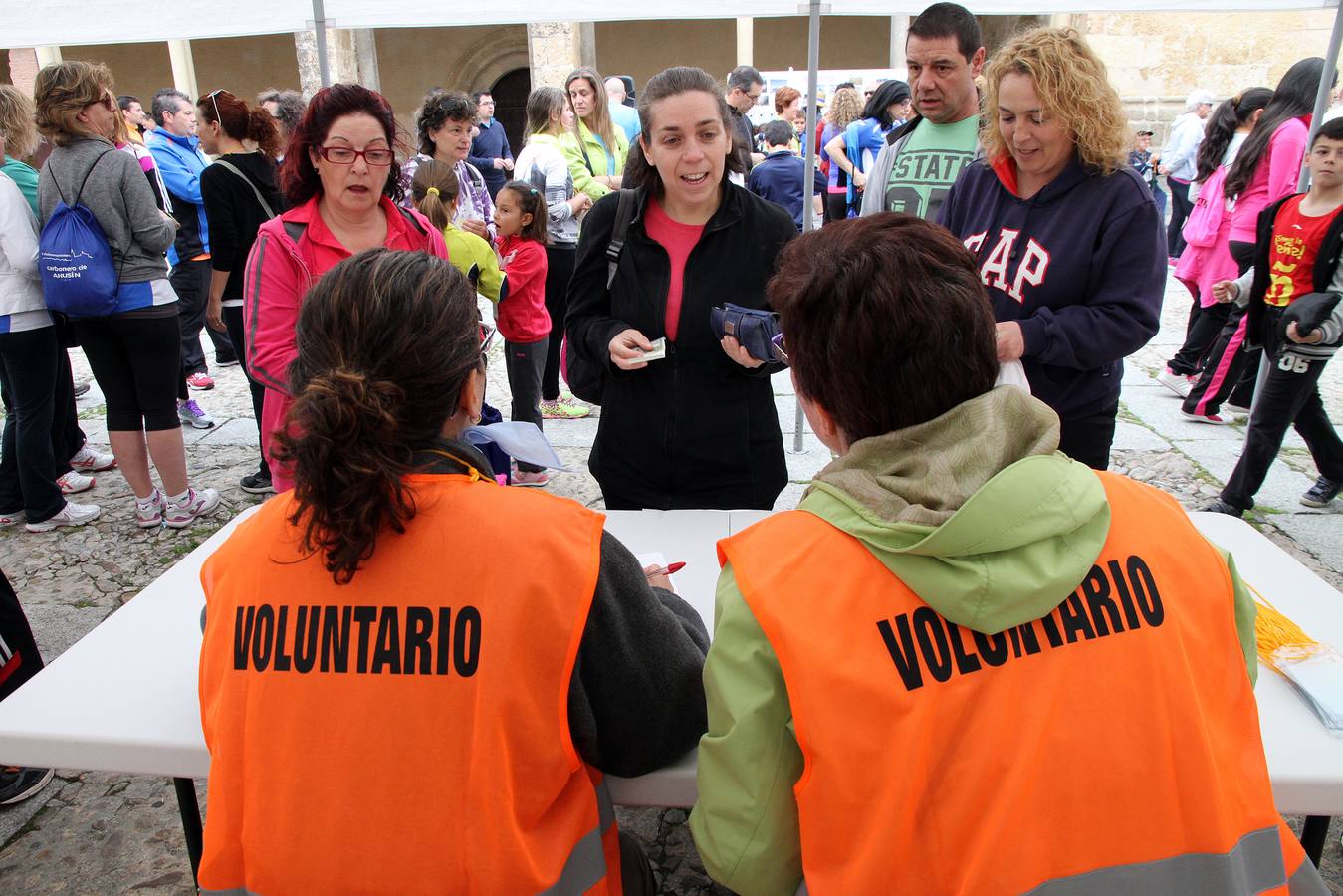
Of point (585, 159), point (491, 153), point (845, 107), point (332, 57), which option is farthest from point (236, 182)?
point (332, 57)

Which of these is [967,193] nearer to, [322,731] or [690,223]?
[690,223]

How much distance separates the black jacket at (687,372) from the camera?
2.19 metres

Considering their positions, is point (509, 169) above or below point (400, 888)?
above

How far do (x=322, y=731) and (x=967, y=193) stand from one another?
79.5 inches

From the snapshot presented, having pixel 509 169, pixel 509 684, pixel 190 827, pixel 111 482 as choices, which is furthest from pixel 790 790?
pixel 509 169

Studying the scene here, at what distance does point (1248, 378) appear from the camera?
4566 mm

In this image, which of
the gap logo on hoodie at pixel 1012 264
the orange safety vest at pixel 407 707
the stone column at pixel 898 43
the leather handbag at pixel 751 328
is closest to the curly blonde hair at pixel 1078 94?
the gap logo on hoodie at pixel 1012 264

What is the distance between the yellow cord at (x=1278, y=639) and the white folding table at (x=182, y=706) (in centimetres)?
3

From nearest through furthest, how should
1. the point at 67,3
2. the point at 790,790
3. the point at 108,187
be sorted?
the point at 790,790
the point at 108,187
the point at 67,3

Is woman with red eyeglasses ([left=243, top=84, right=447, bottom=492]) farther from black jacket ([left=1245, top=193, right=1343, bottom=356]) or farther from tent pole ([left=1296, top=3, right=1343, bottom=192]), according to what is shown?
tent pole ([left=1296, top=3, right=1343, bottom=192])

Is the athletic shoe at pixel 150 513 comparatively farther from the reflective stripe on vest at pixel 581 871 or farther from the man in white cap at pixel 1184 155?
the man in white cap at pixel 1184 155

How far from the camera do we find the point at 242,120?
384 cm

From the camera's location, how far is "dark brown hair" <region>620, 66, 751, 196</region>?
2.13 metres

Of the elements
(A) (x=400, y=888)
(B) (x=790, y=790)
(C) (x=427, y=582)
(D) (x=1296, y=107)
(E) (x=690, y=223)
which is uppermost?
(D) (x=1296, y=107)
